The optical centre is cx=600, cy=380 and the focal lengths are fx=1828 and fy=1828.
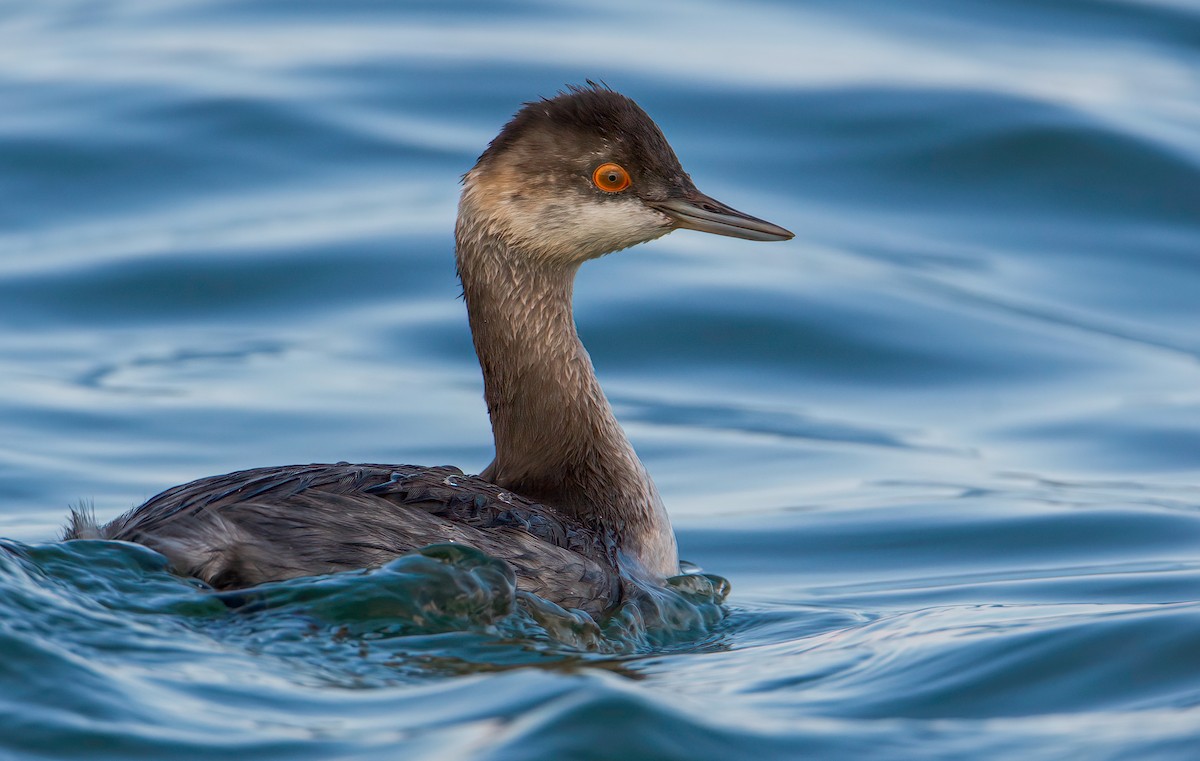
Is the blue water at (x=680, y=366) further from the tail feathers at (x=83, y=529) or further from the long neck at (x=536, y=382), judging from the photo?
the long neck at (x=536, y=382)

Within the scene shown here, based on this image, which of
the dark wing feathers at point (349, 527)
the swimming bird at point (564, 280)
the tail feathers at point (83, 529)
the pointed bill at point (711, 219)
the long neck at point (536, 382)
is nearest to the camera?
the dark wing feathers at point (349, 527)

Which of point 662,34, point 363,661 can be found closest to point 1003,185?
point 662,34

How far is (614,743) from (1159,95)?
10827 millimetres

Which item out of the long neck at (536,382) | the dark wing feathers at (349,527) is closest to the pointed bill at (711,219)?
the long neck at (536,382)

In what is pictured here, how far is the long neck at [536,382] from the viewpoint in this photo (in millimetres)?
6641

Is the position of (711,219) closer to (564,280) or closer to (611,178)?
(611,178)

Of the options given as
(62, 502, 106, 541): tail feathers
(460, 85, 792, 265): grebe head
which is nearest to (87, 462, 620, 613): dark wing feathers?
(62, 502, 106, 541): tail feathers

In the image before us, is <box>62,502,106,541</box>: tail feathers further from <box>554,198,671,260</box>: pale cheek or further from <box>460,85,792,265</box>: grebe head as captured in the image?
<box>554,198,671,260</box>: pale cheek

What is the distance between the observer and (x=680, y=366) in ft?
34.6

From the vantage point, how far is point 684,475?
9.01m

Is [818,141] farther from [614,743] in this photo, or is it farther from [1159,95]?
[614,743]

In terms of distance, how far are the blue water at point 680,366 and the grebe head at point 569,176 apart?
142cm

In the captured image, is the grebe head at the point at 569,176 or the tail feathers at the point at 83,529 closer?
the tail feathers at the point at 83,529

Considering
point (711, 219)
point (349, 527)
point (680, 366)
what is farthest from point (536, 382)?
point (680, 366)
